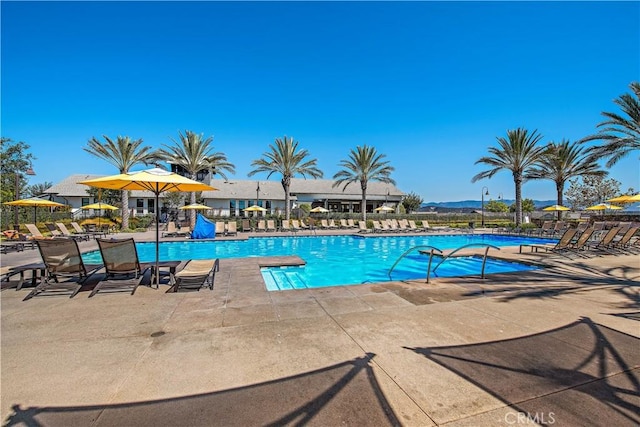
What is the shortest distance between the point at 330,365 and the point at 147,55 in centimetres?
1899

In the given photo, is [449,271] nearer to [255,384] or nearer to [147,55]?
[255,384]

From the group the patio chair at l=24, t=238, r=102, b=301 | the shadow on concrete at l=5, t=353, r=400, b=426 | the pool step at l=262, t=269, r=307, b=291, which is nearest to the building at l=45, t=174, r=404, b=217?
the pool step at l=262, t=269, r=307, b=291

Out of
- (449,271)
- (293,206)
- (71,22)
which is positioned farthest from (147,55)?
(293,206)

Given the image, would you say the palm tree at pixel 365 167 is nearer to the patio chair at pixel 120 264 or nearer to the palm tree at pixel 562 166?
the palm tree at pixel 562 166

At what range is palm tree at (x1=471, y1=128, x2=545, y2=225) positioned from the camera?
23.3m

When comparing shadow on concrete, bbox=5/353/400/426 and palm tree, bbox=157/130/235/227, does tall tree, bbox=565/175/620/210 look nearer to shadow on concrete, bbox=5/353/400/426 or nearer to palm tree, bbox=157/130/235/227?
palm tree, bbox=157/130/235/227

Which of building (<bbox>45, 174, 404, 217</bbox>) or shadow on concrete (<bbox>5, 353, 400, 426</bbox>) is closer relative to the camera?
shadow on concrete (<bbox>5, 353, 400, 426</bbox>)

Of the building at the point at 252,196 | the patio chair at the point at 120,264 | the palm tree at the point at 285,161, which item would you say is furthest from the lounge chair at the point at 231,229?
the patio chair at the point at 120,264

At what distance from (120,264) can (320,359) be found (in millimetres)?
4854

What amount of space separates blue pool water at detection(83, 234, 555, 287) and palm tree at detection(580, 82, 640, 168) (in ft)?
20.0

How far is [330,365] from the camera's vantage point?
2.94 meters

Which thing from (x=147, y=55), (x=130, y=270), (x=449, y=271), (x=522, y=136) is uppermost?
(x=147, y=55)

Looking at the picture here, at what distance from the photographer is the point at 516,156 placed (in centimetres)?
2408

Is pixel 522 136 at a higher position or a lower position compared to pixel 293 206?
higher
